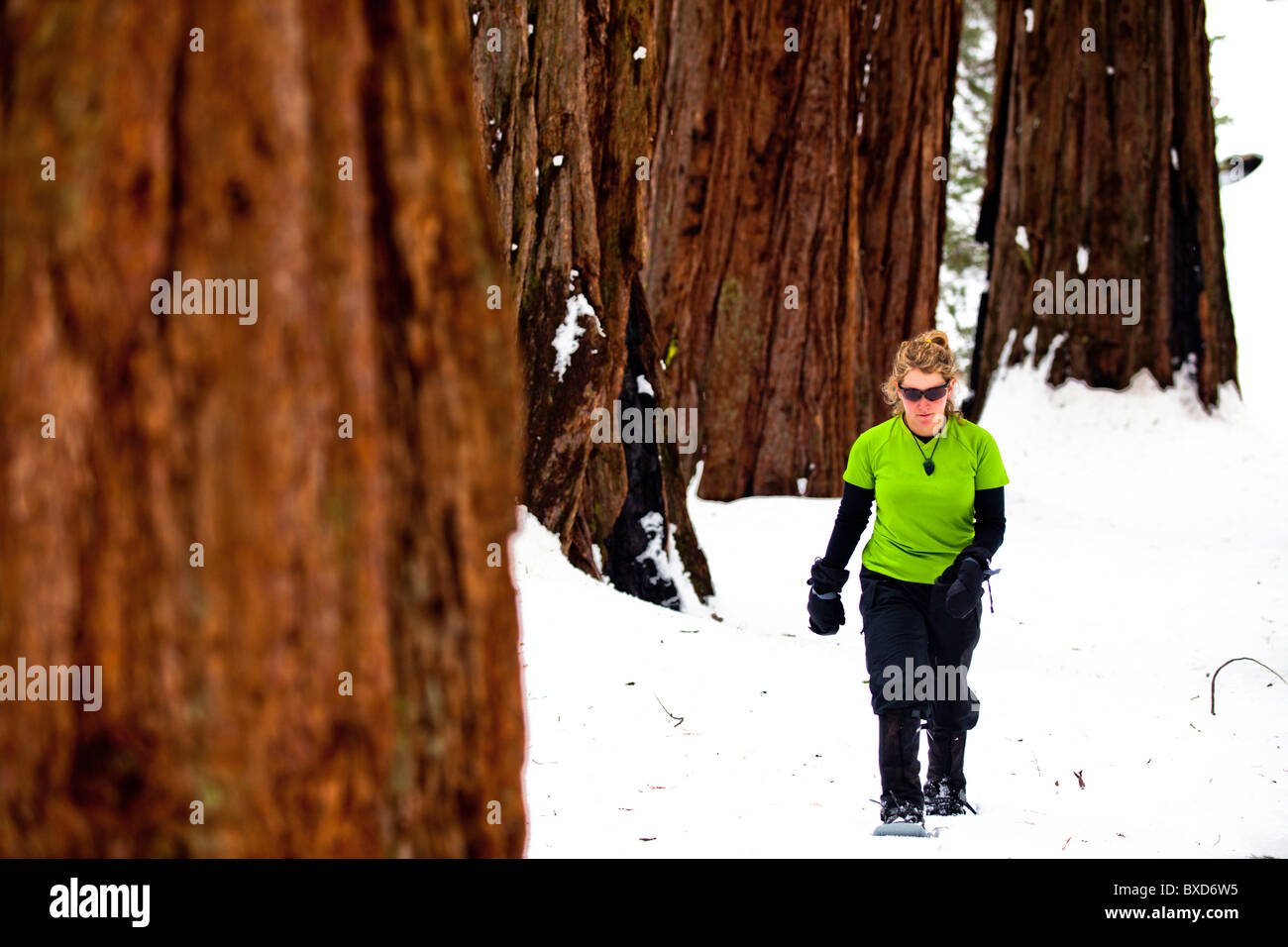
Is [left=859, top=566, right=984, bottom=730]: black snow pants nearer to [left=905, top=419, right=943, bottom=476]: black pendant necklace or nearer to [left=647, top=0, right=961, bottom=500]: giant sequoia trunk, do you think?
[left=905, top=419, right=943, bottom=476]: black pendant necklace

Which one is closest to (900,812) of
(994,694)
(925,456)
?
(925,456)

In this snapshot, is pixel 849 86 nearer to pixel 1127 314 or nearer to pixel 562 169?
pixel 1127 314

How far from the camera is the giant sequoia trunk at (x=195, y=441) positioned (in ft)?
4.40

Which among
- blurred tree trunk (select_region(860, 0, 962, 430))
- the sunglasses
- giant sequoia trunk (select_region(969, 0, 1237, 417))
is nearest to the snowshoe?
the sunglasses

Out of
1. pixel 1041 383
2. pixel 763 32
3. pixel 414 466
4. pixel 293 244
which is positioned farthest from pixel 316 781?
pixel 1041 383

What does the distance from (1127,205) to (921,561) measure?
720cm

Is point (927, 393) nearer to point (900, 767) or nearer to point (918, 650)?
point (918, 650)

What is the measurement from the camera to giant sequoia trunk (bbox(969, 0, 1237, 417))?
967cm

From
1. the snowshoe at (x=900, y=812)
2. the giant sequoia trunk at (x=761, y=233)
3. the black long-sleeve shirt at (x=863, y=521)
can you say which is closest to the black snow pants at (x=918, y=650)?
the black long-sleeve shirt at (x=863, y=521)

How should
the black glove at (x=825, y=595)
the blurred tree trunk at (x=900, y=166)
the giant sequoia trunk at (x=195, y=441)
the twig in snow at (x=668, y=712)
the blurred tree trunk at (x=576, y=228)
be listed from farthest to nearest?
1. the blurred tree trunk at (x=900, y=166)
2. the blurred tree trunk at (x=576, y=228)
3. the twig in snow at (x=668, y=712)
4. the black glove at (x=825, y=595)
5. the giant sequoia trunk at (x=195, y=441)

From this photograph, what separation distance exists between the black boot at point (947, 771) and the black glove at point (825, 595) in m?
0.46

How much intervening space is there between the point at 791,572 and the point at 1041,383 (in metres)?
3.90

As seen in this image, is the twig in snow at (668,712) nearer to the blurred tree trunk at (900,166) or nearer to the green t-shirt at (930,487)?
the green t-shirt at (930,487)

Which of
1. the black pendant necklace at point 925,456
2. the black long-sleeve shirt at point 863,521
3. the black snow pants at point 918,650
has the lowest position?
the black snow pants at point 918,650
